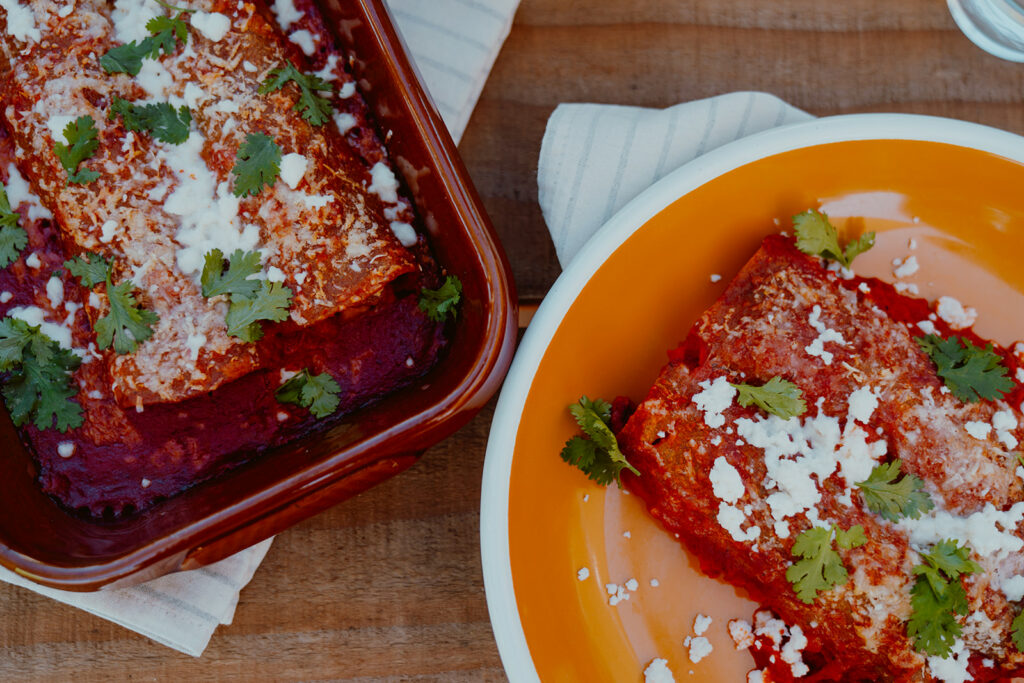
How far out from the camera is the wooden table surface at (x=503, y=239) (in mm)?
2537

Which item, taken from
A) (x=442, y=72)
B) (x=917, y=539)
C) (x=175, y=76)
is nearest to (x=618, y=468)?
(x=917, y=539)

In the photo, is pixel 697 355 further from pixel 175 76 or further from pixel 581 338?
pixel 175 76

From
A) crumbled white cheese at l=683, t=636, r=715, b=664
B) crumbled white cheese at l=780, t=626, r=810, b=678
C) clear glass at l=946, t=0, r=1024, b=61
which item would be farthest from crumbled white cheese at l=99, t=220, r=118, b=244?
clear glass at l=946, t=0, r=1024, b=61

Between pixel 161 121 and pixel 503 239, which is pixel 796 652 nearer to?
pixel 503 239

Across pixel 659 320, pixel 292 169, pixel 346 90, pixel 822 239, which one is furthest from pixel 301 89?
pixel 822 239

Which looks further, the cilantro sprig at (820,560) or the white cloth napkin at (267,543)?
the white cloth napkin at (267,543)

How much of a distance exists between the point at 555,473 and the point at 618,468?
218 millimetres

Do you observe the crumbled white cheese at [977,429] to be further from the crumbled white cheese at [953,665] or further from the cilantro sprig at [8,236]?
the cilantro sprig at [8,236]

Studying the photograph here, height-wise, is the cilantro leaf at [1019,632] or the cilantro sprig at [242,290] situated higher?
the cilantro sprig at [242,290]

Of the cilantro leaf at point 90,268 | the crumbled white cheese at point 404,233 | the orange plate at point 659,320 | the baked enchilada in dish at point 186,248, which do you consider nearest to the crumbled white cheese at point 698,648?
the orange plate at point 659,320

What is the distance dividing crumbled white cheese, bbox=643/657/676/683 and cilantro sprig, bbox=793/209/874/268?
1.31 meters

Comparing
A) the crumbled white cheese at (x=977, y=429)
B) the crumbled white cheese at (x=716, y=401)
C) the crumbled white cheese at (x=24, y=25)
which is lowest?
the crumbled white cheese at (x=977, y=429)

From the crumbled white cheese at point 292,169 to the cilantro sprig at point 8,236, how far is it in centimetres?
79

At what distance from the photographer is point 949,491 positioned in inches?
84.1
